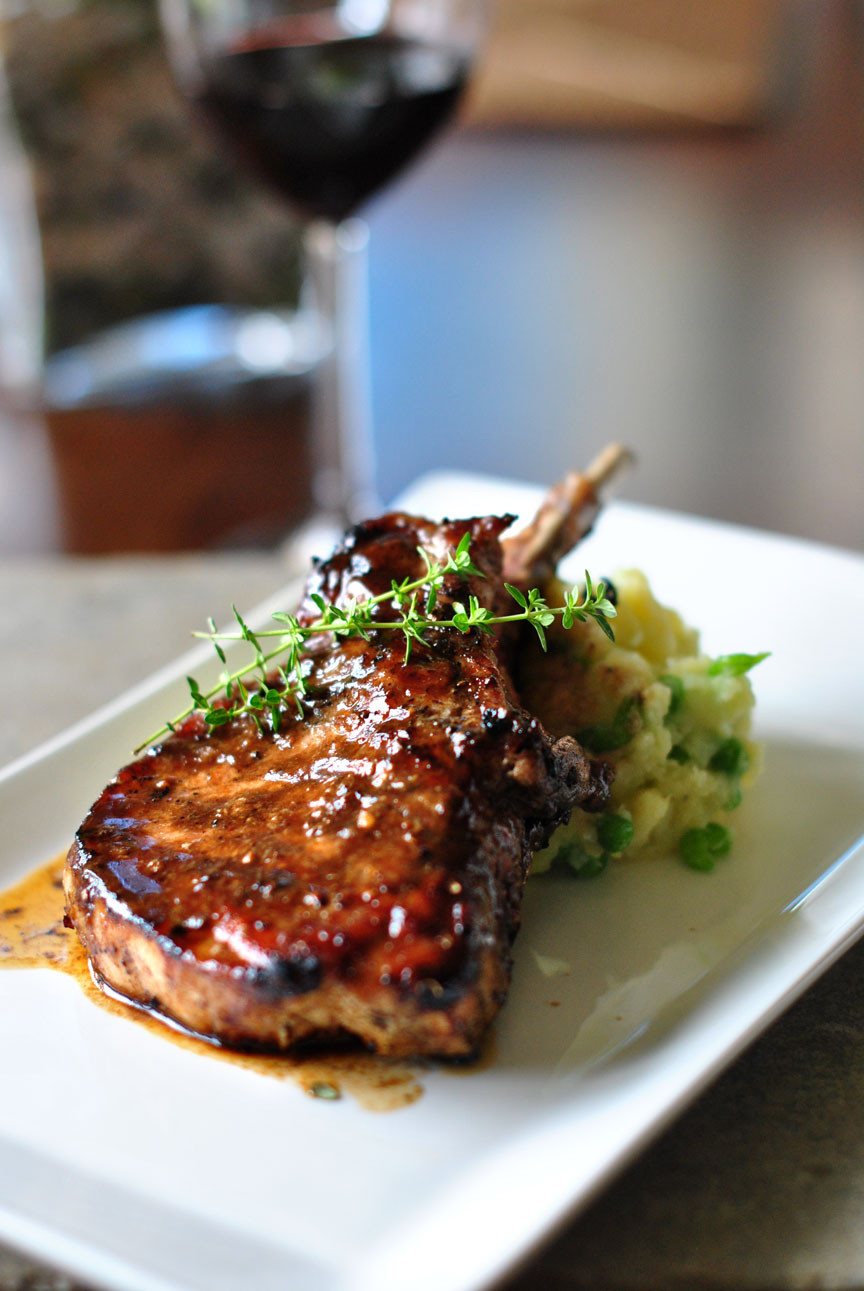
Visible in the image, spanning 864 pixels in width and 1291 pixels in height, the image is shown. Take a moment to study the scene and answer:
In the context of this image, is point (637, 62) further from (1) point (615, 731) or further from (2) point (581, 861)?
(2) point (581, 861)

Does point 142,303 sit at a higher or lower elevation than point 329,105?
lower

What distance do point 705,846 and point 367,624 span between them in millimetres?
691

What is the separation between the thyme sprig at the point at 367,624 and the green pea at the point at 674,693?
0.72 ft

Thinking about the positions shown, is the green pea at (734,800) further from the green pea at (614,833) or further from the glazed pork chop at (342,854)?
the glazed pork chop at (342,854)

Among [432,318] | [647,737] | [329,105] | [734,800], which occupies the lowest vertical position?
[432,318]

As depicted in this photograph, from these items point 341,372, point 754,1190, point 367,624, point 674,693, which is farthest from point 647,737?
point 341,372

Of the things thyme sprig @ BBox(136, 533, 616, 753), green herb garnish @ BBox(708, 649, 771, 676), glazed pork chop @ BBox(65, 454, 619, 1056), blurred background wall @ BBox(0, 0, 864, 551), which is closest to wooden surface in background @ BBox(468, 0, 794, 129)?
blurred background wall @ BBox(0, 0, 864, 551)

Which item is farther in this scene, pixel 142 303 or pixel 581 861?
pixel 142 303

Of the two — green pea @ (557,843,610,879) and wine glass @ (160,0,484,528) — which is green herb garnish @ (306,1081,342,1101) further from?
wine glass @ (160,0,484,528)

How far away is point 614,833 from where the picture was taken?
2277 mm

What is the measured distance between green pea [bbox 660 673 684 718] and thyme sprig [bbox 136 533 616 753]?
220 mm

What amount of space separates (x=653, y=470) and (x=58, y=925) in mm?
3107

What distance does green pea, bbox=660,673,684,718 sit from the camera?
97.6 inches

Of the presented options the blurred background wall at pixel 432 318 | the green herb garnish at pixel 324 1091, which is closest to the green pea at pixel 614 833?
the green herb garnish at pixel 324 1091
